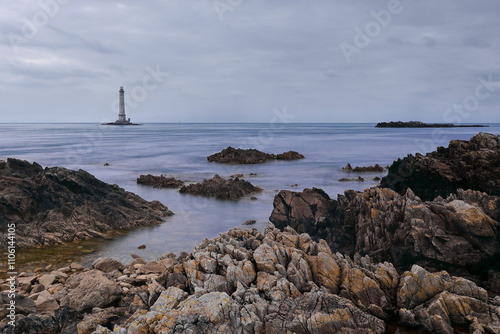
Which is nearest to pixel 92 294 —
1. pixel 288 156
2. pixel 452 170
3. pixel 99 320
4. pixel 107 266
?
pixel 99 320

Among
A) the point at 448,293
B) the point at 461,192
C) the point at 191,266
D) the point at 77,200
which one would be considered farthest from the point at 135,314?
the point at 77,200

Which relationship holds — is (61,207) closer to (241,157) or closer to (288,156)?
(241,157)

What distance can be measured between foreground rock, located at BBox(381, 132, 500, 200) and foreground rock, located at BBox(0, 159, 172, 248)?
15.8 metres

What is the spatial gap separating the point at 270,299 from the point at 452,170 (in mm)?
16636

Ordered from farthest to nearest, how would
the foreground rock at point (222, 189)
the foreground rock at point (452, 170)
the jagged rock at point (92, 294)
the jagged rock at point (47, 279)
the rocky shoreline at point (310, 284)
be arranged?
the foreground rock at point (222, 189) < the foreground rock at point (452, 170) < the jagged rock at point (47, 279) < the jagged rock at point (92, 294) < the rocky shoreline at point (310, 284)

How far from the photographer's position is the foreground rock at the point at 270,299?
8.83 metres

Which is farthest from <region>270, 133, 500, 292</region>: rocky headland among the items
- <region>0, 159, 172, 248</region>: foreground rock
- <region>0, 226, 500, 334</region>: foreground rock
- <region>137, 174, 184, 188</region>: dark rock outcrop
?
<region>137, 174, 184, 188</region>: dark rock outcrop

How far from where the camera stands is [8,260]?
16.7 meters

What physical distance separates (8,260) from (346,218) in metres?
15.5

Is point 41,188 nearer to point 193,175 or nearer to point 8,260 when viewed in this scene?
point 8,260

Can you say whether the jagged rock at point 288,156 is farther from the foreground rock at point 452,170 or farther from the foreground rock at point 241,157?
the foreground rock at point 452,170

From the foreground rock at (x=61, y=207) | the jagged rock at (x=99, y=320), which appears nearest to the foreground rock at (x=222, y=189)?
the foreground rock at (x=61, y=207)

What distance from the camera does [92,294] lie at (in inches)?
444

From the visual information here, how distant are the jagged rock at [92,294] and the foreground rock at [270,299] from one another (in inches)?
1.2
